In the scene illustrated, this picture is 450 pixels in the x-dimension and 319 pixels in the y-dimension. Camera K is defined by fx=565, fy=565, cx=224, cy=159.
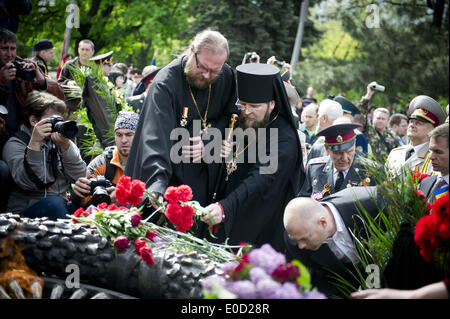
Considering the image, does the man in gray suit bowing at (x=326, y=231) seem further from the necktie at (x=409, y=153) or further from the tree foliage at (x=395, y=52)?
the tree foliage at (x=395, y=52)

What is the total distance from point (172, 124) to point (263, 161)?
790 mm

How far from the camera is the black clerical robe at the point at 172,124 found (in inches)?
153

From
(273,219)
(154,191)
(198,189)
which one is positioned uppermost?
(154,191)

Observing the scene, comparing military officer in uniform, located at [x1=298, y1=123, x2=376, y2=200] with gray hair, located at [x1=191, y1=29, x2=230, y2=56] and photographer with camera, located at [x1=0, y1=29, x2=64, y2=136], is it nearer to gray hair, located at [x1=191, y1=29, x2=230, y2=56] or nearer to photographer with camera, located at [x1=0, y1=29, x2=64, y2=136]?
gray hair, located at [x1=191, y1=29, x2=230, y2=56]

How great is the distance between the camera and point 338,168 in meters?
5.24

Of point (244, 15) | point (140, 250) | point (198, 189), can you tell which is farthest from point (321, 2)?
point (140, 250)

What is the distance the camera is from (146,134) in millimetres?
4023

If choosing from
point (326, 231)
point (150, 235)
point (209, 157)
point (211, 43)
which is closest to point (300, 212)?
point (326, 231)

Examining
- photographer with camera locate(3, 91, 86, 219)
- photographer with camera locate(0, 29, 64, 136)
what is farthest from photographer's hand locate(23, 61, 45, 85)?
photographer with camera locate(3, 91, 86, 219)

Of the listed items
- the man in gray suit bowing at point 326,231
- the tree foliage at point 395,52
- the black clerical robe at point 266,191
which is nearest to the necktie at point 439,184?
the man in gray suit bowing at point 326,231
